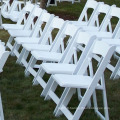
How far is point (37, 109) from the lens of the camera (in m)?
5.86

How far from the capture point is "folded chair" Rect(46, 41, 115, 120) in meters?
4.95

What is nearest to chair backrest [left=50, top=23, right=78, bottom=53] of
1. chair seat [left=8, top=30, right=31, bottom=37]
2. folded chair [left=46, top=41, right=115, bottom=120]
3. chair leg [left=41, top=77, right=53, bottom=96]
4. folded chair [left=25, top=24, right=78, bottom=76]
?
folded chair [left=25, top=24, right=78, bottom=76]

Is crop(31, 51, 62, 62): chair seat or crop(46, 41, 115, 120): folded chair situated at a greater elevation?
crop(46, 41, 115, 120): folded chair

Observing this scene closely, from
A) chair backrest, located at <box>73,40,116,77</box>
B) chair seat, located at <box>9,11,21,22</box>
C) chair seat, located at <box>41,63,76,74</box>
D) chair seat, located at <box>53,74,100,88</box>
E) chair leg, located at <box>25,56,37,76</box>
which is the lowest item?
chair seat, located at <box>9,11,21,22</box>

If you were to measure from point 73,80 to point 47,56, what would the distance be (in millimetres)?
1402

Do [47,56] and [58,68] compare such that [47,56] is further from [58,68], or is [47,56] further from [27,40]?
[27,40]

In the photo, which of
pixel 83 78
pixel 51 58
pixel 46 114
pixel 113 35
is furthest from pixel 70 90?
pixel 113 35

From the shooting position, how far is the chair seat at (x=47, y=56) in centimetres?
631

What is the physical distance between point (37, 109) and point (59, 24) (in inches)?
67.4

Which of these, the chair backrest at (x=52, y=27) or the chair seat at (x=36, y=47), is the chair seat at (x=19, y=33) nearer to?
the chair backrest at (x=52, y=27)

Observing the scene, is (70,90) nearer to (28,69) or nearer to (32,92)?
(32,92)

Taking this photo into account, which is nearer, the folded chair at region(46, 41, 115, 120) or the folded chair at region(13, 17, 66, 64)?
the folded chair at region(46, 41, 115, 120)

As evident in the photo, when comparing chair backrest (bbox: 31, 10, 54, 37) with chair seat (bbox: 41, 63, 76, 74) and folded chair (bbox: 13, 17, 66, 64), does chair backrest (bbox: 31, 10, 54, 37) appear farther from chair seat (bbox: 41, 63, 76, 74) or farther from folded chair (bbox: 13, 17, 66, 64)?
chair seat (bbox: 41, 63, 76, 74)

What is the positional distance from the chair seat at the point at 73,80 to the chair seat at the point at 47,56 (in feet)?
3.30
